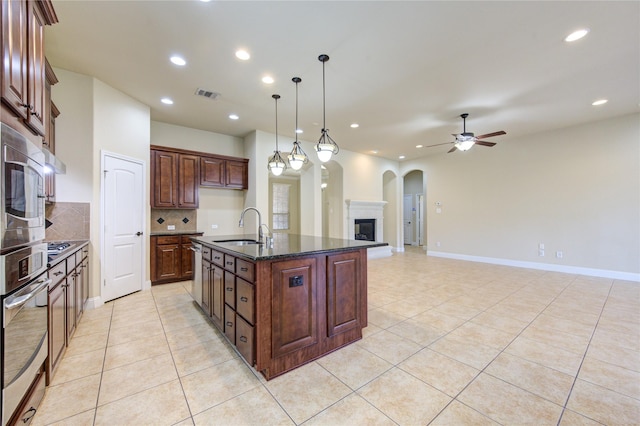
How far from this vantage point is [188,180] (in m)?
5.16

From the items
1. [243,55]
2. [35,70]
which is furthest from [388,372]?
[243,55]

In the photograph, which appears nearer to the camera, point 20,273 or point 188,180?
point 20,273

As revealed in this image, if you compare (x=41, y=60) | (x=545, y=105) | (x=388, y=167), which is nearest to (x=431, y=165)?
(x=388, y=167)

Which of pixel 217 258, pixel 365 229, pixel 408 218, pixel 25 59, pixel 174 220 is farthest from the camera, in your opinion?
pixel 408 218

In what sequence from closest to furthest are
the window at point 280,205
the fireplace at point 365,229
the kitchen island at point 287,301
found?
the kitchen island at point 287,301 → the fireplace at point 365,229 → the window at point 280,205

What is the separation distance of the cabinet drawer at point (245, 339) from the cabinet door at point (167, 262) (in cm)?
310

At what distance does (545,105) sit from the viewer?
441cm

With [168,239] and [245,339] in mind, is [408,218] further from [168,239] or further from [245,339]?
[245,339]

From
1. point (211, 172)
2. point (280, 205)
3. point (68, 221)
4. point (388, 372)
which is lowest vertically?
point (388, 372)

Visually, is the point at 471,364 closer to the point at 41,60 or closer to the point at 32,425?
the point at 32,425

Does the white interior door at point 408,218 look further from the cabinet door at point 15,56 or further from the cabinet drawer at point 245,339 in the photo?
the cabinet door at point 15,56

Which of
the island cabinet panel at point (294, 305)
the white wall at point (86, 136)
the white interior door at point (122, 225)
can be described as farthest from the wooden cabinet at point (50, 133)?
the island cabinet panel at point (294, 305)

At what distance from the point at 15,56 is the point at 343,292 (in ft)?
8.67

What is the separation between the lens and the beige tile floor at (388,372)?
1659 mm
